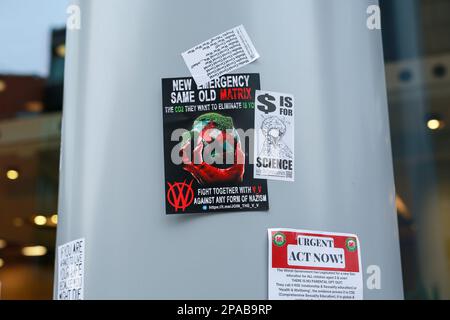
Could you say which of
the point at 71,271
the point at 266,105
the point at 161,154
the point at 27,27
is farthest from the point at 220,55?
the point at 27,27

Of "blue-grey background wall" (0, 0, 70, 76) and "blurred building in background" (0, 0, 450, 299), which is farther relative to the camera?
"blue-grey background wall" (0, 0, 70, 76)

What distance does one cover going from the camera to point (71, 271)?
5.26 feet

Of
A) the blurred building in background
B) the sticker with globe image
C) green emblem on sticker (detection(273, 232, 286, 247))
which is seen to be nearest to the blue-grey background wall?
the blurred building in background

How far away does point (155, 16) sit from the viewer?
5.28 ft

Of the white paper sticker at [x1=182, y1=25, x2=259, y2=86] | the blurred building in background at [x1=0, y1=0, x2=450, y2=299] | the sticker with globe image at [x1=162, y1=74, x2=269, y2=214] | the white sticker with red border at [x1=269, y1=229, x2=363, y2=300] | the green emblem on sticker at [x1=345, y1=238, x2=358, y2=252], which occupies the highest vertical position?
the blurred building in background at [x1=0, y1=0, x2=450, y2=299]

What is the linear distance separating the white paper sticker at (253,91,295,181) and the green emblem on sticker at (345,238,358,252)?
179 mm

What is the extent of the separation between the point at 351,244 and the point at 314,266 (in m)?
0.10

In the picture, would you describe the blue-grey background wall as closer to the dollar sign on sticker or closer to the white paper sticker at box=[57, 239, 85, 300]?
the white paper sticker at box=[57, 239, 85, 300]

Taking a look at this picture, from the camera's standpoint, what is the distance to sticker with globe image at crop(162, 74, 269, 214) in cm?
150
